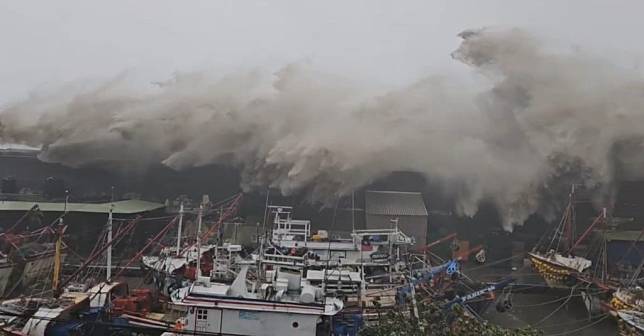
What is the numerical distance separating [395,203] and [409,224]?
0.89 meters

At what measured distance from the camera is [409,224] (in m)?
14.7

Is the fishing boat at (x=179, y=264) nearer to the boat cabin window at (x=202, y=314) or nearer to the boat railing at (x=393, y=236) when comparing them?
the boat cabin window at (x=202, y=314)

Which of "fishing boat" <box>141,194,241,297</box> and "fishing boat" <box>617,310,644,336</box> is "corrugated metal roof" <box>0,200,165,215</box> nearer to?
"fishing boat" <box>141,194,241,297</box>

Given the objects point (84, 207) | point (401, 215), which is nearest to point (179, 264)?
point (84, 207)

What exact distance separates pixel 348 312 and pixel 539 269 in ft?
21.0

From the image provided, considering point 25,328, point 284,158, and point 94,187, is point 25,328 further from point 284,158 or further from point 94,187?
point 94,187

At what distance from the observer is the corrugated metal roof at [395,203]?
584 inches

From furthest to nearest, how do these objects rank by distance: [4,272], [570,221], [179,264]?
[570,221] → [179,264] → [4,272]

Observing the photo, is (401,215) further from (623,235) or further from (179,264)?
(179,264)

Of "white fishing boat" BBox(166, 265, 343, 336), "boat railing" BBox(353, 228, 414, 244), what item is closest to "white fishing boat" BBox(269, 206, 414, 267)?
"boat railing" BBox(353, 228, 414, 244)

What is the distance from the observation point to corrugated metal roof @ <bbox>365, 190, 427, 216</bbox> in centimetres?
1483

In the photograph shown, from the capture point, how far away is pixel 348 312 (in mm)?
8414

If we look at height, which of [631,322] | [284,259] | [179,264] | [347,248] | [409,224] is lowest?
[631,322]

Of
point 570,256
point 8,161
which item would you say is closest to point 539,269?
point 570,256
